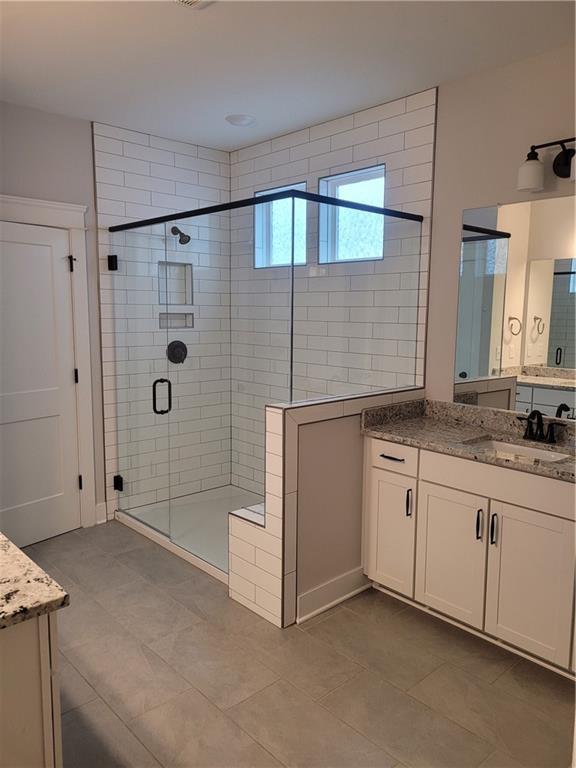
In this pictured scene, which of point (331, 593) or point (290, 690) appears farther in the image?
point (331, 593)

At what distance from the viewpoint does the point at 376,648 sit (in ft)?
8.20

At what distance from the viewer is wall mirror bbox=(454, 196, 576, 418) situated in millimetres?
2590

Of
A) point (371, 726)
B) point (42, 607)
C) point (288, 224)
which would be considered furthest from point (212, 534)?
point (42, 607)

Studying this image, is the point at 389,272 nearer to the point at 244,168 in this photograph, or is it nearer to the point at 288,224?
the point at 288,224

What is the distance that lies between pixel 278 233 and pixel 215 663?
2.26 metres

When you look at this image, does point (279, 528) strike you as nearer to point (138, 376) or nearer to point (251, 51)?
point (138, 376)

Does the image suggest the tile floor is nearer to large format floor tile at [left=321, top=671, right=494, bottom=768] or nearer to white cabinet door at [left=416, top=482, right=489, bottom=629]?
large format floor tile at [left=321, top=671, right=494, bottom=768]

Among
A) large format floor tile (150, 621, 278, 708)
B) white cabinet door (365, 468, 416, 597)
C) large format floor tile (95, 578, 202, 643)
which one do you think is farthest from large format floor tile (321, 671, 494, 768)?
large format floor tile (95, 578, 202, 643)

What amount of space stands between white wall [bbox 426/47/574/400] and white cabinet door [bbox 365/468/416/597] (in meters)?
0.66

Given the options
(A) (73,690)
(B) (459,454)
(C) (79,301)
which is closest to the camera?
(A) (73,690)

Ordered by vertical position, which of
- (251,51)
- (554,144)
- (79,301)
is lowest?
(79,301)

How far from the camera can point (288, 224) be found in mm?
2871

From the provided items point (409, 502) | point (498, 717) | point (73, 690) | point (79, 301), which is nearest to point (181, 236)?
point (79, 301)

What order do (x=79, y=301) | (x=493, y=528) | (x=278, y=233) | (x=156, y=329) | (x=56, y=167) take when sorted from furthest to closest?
(x=156, y=329), (x=79, y=301), (x=56, y=167), (x=278, y=233), (x=493, y=528)
